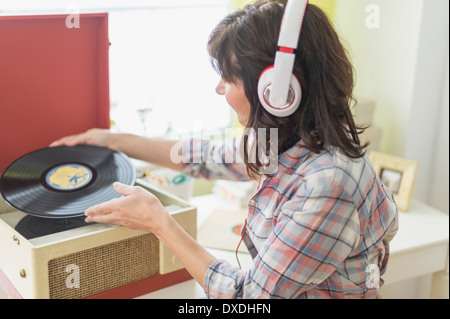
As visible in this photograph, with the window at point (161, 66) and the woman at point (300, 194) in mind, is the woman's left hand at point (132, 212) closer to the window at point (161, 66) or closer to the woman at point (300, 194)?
the woman at point (300, 194)

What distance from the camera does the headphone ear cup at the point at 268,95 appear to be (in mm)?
881

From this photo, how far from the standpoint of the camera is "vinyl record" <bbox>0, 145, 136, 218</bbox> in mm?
1061

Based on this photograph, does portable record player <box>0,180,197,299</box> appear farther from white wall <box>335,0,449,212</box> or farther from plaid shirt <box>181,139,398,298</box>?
white wall <box>335,0,449,212</box>

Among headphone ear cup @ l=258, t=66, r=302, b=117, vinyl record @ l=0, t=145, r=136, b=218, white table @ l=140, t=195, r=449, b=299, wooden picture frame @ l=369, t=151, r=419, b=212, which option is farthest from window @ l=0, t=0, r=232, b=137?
headphone ear cup @ l=258, t=66, r=302, b=117

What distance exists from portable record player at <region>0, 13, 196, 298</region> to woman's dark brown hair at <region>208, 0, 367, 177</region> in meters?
0.34

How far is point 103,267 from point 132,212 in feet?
0.45

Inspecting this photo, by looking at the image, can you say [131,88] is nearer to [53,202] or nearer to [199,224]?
[199,224]

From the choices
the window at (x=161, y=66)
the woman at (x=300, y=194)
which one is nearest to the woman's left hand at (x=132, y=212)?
the woman at (x=300, y=194)

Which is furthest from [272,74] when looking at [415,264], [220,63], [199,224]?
[415,264]

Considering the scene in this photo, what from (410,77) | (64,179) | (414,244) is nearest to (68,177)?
(64,179)

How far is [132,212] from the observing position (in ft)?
3.38

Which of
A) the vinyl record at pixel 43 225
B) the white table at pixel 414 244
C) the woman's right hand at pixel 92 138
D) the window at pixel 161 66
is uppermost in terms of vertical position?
the window at pixel 161 66

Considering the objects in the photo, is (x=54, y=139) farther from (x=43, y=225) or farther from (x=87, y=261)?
(x=87, y=261)
